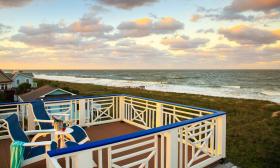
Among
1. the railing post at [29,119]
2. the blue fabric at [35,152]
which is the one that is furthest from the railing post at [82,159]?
the railing post at [29,119]

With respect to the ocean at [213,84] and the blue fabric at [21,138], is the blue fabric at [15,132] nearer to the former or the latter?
the blue fabric at [21,138]

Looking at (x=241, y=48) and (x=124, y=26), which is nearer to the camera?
(x=124, y=26)

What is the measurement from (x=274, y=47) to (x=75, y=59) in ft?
131

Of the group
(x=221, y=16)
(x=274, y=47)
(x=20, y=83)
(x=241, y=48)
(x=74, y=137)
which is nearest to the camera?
(x=74, y=137)

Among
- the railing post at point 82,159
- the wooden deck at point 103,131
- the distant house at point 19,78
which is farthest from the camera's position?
the distant house at point 19,78

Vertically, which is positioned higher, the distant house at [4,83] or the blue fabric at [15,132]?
the blue fabric at [15,132]

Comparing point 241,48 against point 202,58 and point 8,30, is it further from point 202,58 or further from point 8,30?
point 8,30

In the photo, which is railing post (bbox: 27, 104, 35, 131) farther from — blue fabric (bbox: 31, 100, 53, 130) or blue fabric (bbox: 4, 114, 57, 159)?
blue fabric (bbox: 4, 114, 57, 159)

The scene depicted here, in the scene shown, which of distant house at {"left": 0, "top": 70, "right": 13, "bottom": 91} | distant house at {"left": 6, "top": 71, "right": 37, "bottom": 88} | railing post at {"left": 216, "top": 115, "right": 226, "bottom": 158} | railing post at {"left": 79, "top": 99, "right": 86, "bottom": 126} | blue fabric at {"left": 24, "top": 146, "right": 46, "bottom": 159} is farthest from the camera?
distant house at {"left": 6, "top": 71, "right": 37, "bottom": 88}

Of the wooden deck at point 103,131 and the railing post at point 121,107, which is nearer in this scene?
the wooden deck at point 103,131

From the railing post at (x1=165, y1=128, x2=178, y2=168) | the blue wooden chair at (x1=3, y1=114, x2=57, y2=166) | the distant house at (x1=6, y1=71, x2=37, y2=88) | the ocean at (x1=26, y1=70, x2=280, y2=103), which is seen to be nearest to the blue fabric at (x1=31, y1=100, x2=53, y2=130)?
the blue wooden chair at (x1=3, y1=114, x2=57, y2=166)

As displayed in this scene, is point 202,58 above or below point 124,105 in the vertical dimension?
above

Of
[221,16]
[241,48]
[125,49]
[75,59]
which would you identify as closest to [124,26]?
[221,16]

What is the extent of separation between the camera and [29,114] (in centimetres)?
454
